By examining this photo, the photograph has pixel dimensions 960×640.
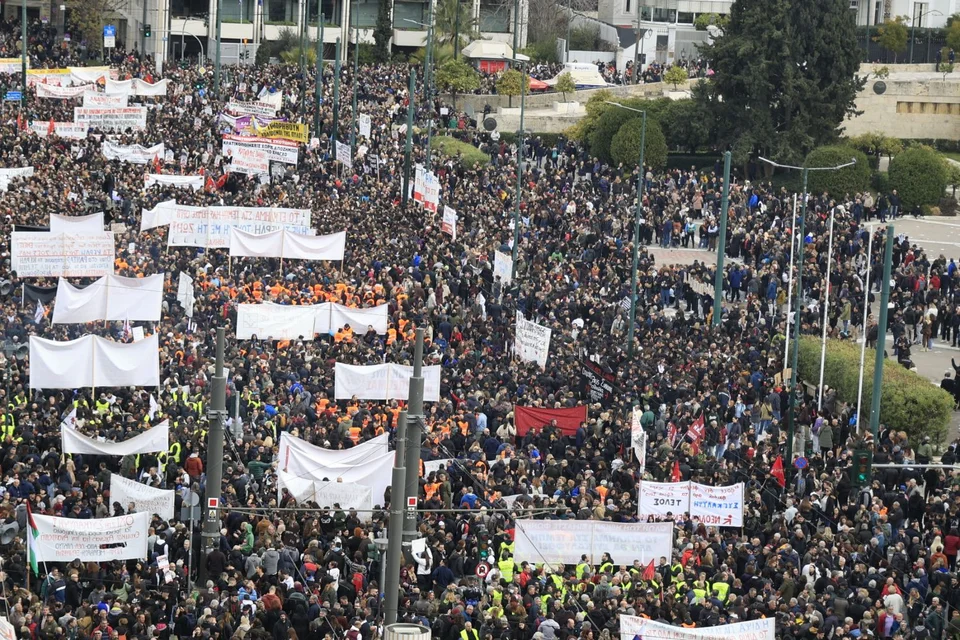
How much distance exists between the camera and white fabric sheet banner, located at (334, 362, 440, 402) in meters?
31.8

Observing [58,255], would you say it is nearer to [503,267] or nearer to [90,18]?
[503,267]

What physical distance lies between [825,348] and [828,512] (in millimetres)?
9529

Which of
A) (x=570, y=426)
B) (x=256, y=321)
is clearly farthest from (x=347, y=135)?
(x=570, y=426)

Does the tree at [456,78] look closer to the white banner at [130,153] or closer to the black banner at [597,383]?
the white banner at [130,153]

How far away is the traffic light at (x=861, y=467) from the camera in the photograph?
90.5ft

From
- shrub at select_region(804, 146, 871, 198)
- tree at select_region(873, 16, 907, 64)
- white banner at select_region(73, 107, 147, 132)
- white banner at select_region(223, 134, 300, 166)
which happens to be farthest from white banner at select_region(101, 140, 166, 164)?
tree at select_region(873, 16, 907, 64)

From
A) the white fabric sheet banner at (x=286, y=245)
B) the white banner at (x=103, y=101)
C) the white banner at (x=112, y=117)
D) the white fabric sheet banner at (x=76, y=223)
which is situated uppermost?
the white banner at (x=103, y=101)

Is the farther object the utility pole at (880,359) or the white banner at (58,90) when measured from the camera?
the white banner at (58,90)

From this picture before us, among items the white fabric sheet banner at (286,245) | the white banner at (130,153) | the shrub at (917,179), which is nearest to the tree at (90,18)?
the white banner at (130,153)

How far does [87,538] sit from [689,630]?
7.44m

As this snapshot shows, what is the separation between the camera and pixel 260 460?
28.1 m

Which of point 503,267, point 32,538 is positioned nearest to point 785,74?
point 503,267

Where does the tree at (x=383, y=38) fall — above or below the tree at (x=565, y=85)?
above

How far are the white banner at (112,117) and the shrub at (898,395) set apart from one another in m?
24.0
